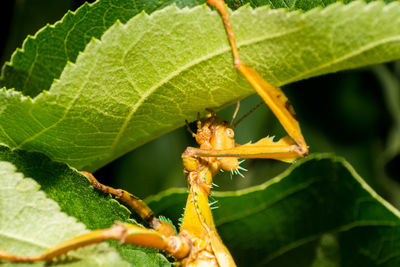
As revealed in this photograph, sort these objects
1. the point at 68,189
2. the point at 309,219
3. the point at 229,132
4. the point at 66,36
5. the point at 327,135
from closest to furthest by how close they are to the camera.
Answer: the point at 68,189 < the point at 66,36 < the point at 229,132 < the point at 309,219 < the point at 327,135

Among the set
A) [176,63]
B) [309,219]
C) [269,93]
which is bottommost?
[309,219]

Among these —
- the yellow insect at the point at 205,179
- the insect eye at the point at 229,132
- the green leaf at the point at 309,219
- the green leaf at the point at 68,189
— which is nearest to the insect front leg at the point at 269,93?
the yellow insect at the point at 205,179

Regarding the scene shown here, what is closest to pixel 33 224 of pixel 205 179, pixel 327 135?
pixel 205 179

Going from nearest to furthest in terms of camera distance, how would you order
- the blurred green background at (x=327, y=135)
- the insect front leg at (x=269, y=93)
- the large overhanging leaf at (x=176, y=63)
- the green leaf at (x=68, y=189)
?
the large overhanging leaf at (x=176, y=63)
the insect front leg at (x=269, y=93)
the green leaf at (x=68, y=189)
the blurred green background at (x=327, y=135)

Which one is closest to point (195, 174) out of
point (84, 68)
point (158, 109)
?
point (158, 109)

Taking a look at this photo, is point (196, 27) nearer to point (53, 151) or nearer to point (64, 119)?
point (64, 119)

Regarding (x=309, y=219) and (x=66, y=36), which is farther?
(x=309, y=219)

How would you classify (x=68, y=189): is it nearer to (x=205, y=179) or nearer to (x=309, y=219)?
(x=205, y=179)

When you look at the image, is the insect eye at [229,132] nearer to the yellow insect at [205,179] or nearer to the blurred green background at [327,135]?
the yellow insect at [205,179]
